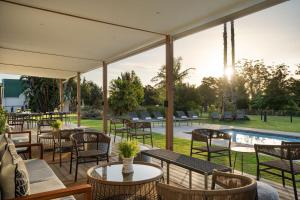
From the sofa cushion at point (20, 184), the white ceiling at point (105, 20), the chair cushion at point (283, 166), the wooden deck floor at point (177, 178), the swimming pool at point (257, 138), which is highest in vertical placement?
the white ceiling at point (105, 20)

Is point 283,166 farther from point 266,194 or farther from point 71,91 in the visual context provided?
point 71,91

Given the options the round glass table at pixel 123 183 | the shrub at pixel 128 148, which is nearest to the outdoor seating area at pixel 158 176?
the round glass table at pixel 123 183

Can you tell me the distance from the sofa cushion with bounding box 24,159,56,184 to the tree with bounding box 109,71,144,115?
13408 mm

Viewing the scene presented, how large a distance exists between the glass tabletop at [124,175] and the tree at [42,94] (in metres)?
17.7

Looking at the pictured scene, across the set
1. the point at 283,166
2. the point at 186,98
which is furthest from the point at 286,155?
the point at 186,98

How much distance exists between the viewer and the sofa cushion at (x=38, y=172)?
295 centimetres

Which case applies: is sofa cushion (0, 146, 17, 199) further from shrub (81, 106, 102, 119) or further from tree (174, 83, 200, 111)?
shrub (81, 106, 102, 119)

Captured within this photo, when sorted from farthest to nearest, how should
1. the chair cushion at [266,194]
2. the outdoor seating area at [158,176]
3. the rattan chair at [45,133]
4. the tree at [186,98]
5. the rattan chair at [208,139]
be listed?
the tree at [186,98], the rattan chair at [45,133], the rattan chair at [208,139], the chair cushion at [266,194], the outdoor seating area at [158,176]

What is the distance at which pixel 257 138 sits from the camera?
10.8 meters

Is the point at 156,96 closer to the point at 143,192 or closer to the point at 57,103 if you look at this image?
the point at 57,103

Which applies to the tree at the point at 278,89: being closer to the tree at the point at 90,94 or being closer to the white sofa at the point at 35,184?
the tree at the point at 90,94

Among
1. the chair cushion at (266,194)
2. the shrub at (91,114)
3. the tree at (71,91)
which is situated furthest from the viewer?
the tree at (71,91)

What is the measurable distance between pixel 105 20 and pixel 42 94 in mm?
16159

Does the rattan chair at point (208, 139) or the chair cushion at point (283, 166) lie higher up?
the rattan chair at point (208, 139)
